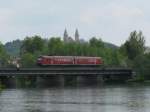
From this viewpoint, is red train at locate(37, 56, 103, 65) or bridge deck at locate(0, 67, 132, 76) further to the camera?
red train at locate(37, 56, 103, 65)

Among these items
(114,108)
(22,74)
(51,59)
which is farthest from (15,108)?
(51,59)

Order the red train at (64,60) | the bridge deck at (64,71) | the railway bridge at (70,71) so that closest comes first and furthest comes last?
1. the bridge deck at (64,71)
2. the railway bridge at (70,71)
3. the red train at (64,60)

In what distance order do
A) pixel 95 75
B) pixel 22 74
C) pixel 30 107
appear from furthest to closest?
pixel 95 75 → pixel 22 74 → pixel 30 107

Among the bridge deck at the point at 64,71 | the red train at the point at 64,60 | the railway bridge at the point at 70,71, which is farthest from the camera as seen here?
the red train at the point at 64,60

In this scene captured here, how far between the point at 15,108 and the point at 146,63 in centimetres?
11710

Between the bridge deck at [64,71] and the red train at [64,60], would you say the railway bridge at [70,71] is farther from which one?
the red train at [64,60]

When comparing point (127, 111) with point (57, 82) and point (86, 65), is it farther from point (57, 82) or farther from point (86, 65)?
point (86, 65)

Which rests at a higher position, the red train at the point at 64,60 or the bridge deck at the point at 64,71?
the red train at the point at 64,60

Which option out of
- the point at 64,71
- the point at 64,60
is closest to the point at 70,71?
the point at 64,71

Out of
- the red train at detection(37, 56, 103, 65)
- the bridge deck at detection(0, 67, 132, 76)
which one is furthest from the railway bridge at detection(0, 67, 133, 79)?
the red train at detection(37, 56, 103, 65)

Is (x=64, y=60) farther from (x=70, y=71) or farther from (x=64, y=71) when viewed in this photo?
(x=64, y=71)

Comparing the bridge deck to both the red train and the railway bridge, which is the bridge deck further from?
the red train

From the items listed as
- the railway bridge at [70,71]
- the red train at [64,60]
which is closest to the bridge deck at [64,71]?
the railway bridge at [70,71]

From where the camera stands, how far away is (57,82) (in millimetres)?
181000
